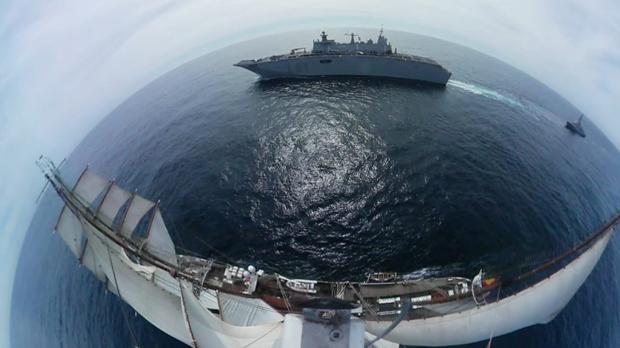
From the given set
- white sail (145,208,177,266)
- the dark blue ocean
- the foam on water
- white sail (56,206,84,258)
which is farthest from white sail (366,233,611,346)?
Answer: the foam on water

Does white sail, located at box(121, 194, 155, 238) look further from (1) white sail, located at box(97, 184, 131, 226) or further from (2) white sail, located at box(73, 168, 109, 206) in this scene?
(2) white sail, located at box(73, 168, 109, 206)

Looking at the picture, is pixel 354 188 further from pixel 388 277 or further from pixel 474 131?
pixel 474 131

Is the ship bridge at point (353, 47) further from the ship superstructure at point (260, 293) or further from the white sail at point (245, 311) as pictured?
the white sail at point (245, 311)

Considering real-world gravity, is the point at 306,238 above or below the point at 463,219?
below

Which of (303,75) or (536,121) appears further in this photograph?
(303,75)

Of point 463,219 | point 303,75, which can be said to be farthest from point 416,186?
point 303,75

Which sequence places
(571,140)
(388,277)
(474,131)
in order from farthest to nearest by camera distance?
(571,140) < (474,131) < (388,277)

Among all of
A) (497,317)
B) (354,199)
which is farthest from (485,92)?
(497,317)
